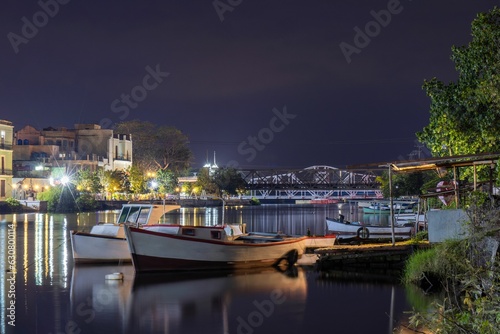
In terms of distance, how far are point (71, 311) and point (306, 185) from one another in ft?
424

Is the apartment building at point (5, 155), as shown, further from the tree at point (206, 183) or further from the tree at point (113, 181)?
the tree at point (206, 183)

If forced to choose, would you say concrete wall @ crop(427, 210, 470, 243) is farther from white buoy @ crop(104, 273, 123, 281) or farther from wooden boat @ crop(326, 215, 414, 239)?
wooden boat @ crop(326, 215, 414, 239)

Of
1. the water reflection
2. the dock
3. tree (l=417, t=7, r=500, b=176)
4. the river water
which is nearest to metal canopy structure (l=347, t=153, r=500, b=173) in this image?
tree (l=417, t=7, r=500, b=176)

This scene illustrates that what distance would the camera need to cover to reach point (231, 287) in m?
23.9

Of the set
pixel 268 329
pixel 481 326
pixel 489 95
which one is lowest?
pixel 268 329

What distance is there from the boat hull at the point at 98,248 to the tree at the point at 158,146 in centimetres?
9565

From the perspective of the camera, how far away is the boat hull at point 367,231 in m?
39.5

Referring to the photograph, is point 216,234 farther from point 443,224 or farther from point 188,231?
point 443,224

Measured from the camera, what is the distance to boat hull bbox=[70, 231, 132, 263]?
1123 inches

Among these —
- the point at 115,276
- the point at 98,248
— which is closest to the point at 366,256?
the point at 115,276

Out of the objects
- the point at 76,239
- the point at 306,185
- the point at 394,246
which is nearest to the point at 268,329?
the point at 394,246

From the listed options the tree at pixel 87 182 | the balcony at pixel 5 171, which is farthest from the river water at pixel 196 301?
the tree at pixel 87 182

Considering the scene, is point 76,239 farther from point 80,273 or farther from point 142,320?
point 142,320

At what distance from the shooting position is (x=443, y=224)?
71.2ft
